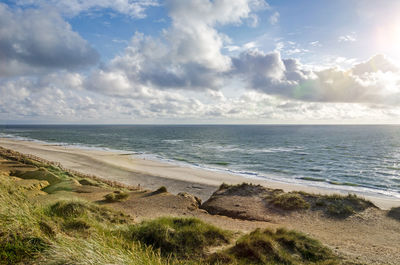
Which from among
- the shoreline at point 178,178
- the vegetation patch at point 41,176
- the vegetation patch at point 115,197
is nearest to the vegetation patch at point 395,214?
the shoreline at point 178,178

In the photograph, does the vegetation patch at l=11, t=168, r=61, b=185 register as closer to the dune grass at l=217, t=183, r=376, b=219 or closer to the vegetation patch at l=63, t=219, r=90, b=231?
the vegetation patch at l=63, t=219, r=90, b=231

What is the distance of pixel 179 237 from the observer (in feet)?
30.1

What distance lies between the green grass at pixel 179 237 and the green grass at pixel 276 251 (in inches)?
35.3

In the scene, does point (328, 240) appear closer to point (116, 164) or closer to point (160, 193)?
point (160, 193)

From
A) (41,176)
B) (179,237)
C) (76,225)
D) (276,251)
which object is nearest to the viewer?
(76,225)

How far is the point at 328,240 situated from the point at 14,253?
40.2ft

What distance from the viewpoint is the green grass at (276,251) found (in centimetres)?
818

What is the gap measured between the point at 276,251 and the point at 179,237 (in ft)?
11.6

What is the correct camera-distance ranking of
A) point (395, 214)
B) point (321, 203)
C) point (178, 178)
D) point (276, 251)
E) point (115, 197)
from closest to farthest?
1. point (276, 251)
2. point (395, 214)
3. point (321, 203)
4. point (115, 197)
5. point (178, 178)

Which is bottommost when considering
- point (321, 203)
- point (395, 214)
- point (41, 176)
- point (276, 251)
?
point (395, 214)

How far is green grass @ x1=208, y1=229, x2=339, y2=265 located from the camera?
8180mm

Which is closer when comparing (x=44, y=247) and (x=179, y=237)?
(x=44, y=247)

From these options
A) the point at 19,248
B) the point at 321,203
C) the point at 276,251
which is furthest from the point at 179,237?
the point at 321,203

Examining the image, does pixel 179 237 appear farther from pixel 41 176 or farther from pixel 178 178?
pixel 178 178
